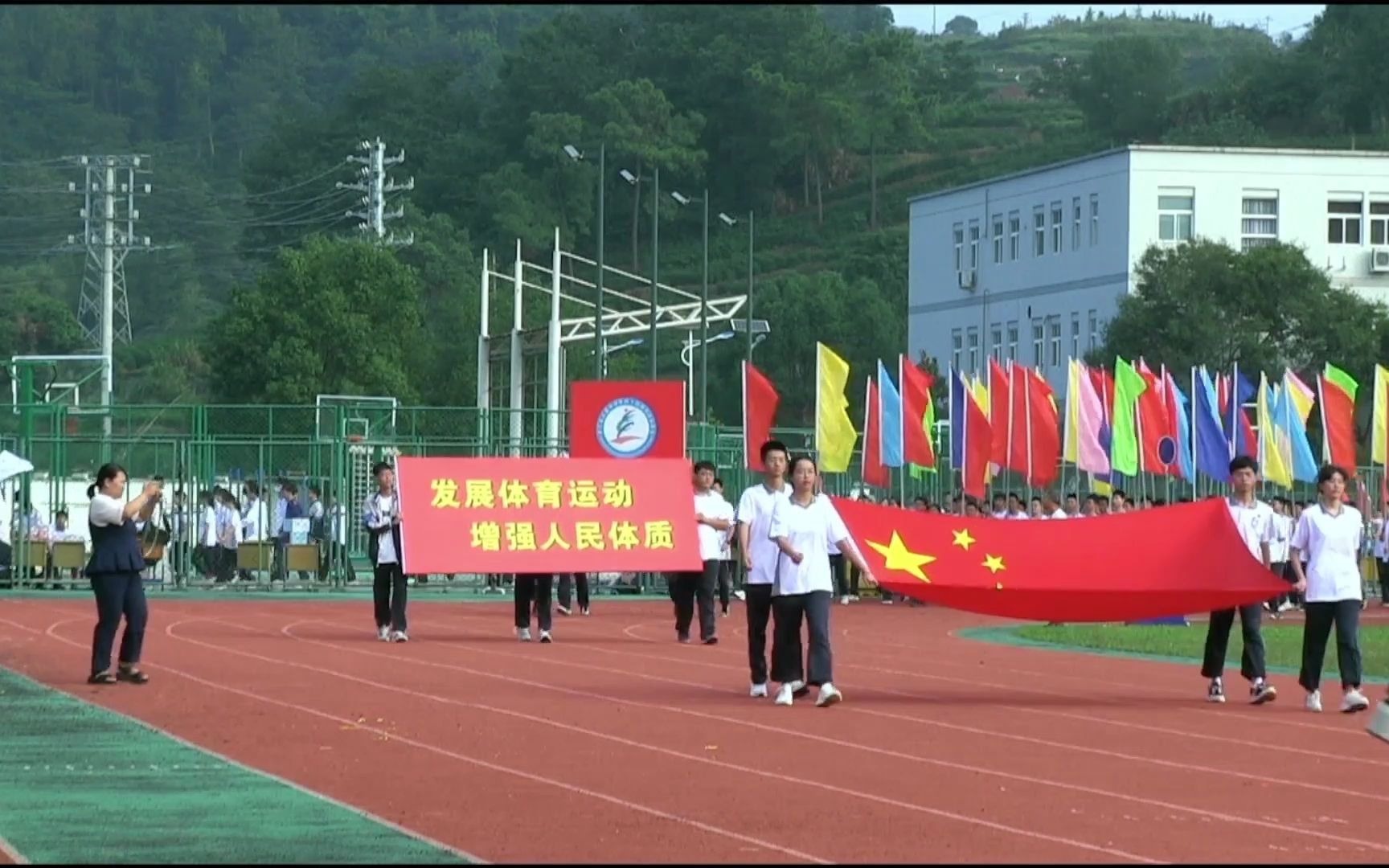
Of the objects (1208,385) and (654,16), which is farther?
(654,16)

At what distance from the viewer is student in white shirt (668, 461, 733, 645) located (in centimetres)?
2767

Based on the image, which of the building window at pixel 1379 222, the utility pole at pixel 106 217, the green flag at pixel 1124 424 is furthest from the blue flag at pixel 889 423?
the building window at pixel 1379 222

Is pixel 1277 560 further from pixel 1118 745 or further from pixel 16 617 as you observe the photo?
pixel 16 617

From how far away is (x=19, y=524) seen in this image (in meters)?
40.2

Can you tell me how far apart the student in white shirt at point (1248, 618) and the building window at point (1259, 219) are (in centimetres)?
5460

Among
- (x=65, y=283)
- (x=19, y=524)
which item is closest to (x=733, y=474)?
(x=19, y=524)

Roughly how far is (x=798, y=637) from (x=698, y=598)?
8304mm

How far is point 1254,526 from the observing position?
2078 centimetres

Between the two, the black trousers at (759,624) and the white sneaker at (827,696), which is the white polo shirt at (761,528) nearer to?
the black trousers at (759,624)

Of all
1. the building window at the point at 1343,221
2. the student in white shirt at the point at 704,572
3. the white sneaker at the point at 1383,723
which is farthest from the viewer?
the building window at the point at 1343,221

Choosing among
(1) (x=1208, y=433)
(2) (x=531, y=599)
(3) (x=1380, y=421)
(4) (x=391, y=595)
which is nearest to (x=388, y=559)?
(4) (x=391, y=595)

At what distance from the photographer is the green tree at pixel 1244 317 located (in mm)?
64938

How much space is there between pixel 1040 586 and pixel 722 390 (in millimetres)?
75750

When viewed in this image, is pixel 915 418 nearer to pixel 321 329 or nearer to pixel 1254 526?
pixel 1254 526
